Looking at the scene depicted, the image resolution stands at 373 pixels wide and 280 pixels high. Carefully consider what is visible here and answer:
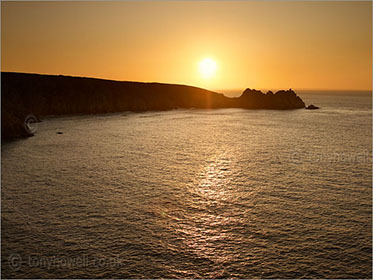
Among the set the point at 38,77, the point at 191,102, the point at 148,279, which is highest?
the point at 38,77

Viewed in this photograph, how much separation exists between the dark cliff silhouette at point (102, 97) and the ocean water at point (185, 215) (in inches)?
1754

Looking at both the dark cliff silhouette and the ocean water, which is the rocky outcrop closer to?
the dark cliff silhouette

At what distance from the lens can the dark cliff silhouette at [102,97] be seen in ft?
268

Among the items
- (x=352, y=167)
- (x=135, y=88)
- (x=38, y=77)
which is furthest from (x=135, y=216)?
(x=135, y=88)

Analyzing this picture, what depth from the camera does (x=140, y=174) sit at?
2445 centimetres

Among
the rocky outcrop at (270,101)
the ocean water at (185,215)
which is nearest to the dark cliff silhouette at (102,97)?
the rocky outcrop at (270,101)

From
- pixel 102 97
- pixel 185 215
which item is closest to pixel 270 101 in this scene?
pixel 102 97

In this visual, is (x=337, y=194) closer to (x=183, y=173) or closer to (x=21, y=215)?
(x=183, y=173)

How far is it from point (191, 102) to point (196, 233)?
110 metres

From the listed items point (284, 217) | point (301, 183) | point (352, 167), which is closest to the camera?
point (284, 217)

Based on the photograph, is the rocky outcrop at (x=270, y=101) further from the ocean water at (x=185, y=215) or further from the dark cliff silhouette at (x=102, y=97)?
the ocean water at (x=185, y=215)

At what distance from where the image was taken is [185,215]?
1628 centimetres

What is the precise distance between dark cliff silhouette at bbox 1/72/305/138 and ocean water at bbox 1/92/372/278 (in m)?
44.6

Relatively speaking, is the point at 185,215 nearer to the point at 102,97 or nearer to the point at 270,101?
the point at 102,97
